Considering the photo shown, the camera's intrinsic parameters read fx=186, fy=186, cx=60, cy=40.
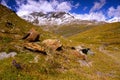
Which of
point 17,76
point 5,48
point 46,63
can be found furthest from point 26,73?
point 5,48

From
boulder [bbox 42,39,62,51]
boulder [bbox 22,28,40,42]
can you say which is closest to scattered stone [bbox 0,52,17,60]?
boulder [bbox 22,28,40,42]

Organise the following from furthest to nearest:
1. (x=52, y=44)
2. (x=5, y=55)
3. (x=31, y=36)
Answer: (x=52, y=44) → (x=31, y=36) → (x=5, y=55)

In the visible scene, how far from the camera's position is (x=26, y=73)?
22.1 m

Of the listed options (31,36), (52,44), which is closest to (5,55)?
(31,36)

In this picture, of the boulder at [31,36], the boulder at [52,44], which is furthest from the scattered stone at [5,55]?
the boulder at [52,44]

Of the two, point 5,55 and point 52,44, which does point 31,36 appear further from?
point 5,55

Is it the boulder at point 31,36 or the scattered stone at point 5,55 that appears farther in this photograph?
the boulder at point 31,36

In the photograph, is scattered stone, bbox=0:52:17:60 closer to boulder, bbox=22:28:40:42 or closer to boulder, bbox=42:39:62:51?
boulder, bbox=22:28:40:42

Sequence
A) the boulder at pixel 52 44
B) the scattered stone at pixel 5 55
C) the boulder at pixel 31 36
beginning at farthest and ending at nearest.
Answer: the boulder at pixel 52 44 → the boulder at pixel 31 36 → the scattered stone at pixel 5 55

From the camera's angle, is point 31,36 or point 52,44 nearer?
point 31,36

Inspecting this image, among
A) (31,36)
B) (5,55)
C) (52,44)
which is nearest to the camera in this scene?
(5,55)

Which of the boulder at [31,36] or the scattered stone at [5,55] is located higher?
the boulder at [31,36]

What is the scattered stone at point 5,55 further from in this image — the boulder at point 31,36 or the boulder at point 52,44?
the boulder at point 52,44

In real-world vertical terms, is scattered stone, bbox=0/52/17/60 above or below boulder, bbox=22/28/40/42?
below
